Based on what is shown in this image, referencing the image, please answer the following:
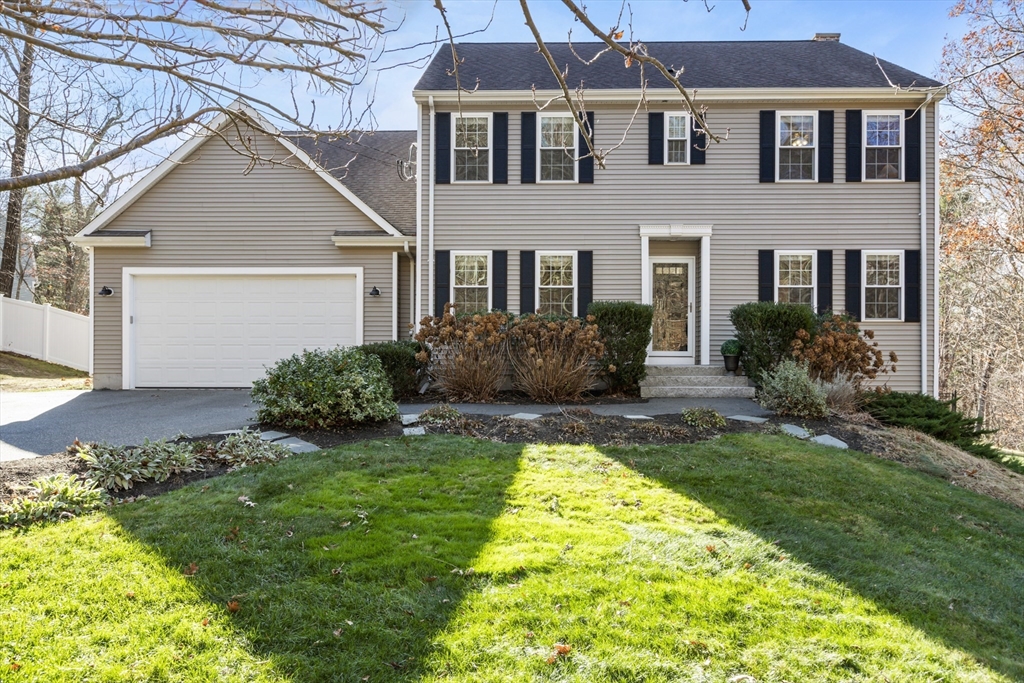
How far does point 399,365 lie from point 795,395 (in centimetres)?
514

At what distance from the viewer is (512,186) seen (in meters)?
10.9

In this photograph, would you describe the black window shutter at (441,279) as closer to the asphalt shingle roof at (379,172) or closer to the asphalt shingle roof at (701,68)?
the asphalt shingle roof at (379,172)

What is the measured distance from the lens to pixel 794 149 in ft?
35.4

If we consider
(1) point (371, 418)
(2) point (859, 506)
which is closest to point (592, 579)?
(2) point (859, 506)

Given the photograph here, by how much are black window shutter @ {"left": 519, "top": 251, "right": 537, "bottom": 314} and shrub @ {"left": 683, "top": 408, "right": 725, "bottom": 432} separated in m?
4.57

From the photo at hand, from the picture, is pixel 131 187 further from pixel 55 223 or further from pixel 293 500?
pixel 55 223

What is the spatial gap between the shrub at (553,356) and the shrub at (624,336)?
0.76 ft

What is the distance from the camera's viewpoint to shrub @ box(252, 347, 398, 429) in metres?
6.12

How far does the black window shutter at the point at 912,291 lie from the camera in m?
10.6

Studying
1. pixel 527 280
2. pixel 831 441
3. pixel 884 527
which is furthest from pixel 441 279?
pixel 884 527

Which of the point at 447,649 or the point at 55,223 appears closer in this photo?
the point at 447,649

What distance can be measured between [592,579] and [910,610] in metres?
1.53

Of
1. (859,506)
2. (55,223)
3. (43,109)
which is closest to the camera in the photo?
(859,506)

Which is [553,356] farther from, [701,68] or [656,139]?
[701,68]
